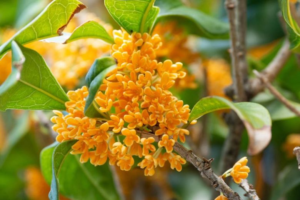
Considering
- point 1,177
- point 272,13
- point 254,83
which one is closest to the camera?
point 254,83

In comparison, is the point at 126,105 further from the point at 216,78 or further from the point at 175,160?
the point at 216,78

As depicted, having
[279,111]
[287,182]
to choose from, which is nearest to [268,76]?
[279,111]

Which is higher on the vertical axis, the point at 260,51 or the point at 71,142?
the point at 71,142

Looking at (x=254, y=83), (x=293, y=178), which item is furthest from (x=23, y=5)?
(x=293, y=178)

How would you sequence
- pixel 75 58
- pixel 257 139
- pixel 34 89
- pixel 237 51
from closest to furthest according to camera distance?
pixel 257 139 < pixel 34 89 < pixel 237 51 < pixel 75 58

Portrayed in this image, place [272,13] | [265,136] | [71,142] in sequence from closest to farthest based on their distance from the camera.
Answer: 1. [265,136]
2. [71,142]
3. [272,13]

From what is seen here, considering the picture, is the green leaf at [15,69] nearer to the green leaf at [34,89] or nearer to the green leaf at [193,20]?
the green leaf at [34,89]

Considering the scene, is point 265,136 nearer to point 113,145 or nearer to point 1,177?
point 113,145
